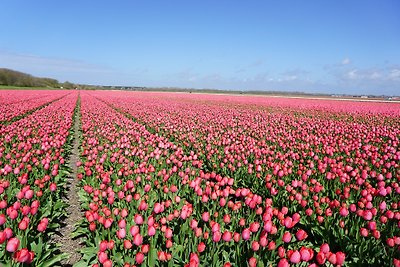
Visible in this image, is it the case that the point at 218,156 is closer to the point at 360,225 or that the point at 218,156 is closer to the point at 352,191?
the point at 352,191

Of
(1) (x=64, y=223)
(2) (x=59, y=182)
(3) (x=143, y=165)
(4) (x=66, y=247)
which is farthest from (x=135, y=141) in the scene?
(4) (x=66, y=247)

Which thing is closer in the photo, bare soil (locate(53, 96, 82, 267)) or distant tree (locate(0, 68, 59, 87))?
bare soil (locate(53, 96, 82, 267))

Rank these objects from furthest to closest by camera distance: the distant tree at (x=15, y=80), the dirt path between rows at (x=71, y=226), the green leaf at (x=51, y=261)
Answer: the distant tree at (x=15, y=80)
the dirt path between rows at (x=71, y=226)
the green leaf at (x=51, y=261)

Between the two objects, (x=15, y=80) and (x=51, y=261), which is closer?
(x=51, y=261)

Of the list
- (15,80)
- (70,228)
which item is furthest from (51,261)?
(15,80)

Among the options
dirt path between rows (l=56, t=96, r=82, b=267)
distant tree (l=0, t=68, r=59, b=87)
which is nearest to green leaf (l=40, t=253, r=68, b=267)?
dirt path between rows (l=56, t=96, r=82, b=267)

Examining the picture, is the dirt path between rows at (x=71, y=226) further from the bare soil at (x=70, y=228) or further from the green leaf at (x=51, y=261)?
the green leaf at (x=51, y=261)

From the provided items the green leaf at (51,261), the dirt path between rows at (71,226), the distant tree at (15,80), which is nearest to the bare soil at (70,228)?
the dirt path between rows at (71,226)

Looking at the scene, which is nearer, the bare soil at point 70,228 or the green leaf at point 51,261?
the green leaf at point 51,261

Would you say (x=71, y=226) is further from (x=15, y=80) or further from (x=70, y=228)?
(x=15, y=80)

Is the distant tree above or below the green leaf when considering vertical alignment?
above

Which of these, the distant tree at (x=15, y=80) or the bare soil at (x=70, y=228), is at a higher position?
the distant tree at (x=15, y=80)

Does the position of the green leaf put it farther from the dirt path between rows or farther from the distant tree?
the distant tree

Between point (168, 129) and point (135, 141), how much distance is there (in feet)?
9.89
